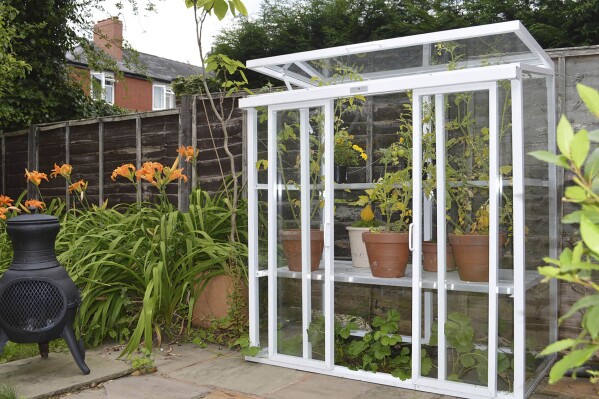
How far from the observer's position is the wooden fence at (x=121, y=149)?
4773 millimetres

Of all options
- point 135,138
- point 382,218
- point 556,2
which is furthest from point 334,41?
point 382,218

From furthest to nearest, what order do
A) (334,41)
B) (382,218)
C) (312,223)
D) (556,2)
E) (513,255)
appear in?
1. (334,41)
2. (556,2)
3. (382,218)
4. (312,223)
5. (513,255)

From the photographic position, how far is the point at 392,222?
354 centimetres

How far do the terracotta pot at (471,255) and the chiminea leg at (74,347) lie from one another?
1984 mm

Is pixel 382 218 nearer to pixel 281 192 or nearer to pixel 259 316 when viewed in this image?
pixel 281 192

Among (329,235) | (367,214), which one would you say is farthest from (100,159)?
(329,235)

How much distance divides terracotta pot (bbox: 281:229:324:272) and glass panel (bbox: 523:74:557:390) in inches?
43.1

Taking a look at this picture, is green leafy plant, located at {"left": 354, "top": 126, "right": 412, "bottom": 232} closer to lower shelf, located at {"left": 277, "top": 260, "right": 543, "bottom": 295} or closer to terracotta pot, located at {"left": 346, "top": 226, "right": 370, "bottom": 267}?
terracotta pot, located at {"left": 346, "top": 226, "right": 370, "bottom": 267}

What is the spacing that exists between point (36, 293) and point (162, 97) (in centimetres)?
1934

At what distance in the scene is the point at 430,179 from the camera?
313 cm

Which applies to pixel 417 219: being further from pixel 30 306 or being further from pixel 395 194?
pixel 30 306

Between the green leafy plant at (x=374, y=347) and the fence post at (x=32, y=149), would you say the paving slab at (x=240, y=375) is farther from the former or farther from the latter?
the fence post at (x=32, y=149)

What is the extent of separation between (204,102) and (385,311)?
2.17 metres

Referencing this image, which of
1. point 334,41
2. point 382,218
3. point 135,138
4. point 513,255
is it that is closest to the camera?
point 513,255
